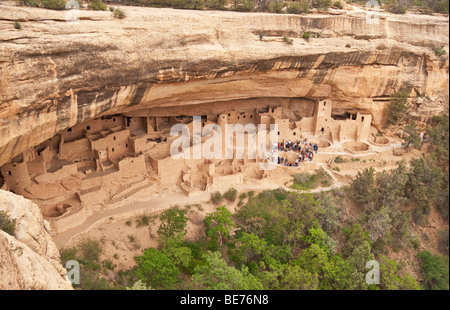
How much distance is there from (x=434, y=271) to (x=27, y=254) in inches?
656

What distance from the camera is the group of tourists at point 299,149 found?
61.3 ft

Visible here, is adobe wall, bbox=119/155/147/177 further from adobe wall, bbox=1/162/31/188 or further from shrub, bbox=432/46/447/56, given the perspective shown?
shrub, bbox=432/46/447/56

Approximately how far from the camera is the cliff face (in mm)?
9992

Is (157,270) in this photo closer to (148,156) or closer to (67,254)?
(67,254)

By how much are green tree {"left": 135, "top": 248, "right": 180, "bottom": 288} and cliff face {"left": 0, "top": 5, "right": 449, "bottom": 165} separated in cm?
496

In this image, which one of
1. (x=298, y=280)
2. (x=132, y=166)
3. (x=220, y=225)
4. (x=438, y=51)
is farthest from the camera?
(x=438, y=51)

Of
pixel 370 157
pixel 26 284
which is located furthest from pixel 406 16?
pixel 26 284

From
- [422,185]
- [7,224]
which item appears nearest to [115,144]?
[7,224]

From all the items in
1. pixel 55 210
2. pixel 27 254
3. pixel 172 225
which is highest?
pixel 27 254

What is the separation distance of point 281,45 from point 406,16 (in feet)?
26.1

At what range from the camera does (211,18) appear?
45.8 feet

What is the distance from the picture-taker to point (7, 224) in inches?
263

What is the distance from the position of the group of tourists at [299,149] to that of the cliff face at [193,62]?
2499 mm

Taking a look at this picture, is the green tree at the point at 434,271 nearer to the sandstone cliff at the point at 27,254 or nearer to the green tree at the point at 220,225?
the green tree at the point at 220,225
